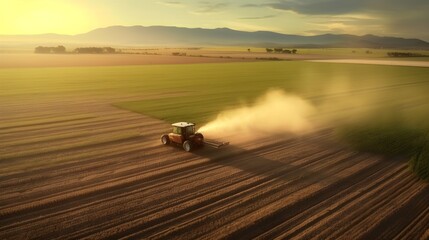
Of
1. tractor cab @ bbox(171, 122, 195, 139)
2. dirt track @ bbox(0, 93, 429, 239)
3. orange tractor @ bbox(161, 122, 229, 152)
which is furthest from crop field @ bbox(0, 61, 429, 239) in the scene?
tractor cab @ bbox(171, 122, 195, 139)

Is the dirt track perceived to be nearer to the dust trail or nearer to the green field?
the dust trail

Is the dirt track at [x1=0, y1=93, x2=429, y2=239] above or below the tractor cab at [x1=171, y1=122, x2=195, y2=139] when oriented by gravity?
below

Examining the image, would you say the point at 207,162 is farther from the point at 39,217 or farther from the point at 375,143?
the point at 375,143

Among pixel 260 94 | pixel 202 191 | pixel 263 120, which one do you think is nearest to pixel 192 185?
pixel 202 191

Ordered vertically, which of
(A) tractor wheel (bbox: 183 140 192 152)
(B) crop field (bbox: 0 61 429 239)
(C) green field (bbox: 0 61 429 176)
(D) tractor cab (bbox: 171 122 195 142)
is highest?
(D) tractor cab (bbox: 171 122 195 142)

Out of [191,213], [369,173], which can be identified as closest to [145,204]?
[191,213]

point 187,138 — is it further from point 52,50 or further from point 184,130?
point 52,50
